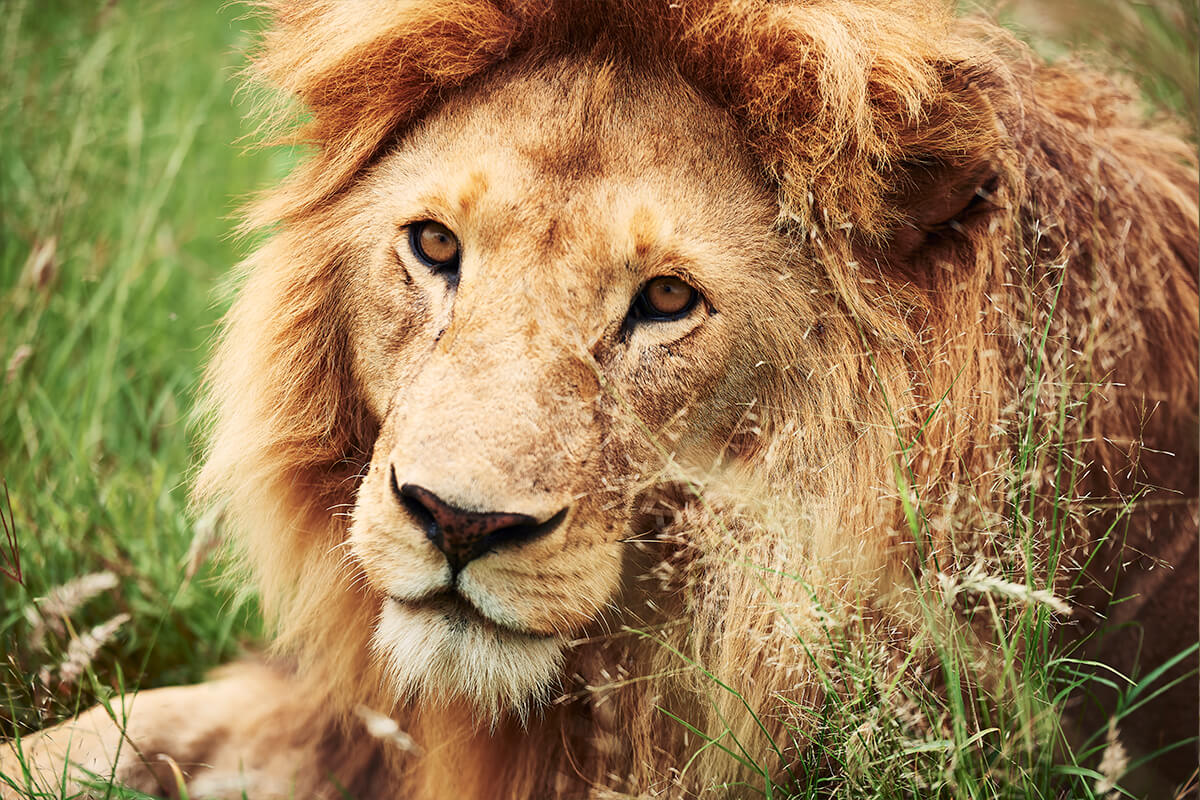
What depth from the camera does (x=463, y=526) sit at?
5.67ft

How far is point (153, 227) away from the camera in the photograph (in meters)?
4.61

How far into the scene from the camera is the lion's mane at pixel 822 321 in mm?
2020

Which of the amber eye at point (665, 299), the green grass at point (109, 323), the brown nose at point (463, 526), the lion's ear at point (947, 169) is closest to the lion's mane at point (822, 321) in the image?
the lion's ear at point (947, 169)

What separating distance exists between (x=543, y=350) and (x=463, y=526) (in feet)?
1.18

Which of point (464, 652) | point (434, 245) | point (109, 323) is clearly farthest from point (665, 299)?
point (109, 323)

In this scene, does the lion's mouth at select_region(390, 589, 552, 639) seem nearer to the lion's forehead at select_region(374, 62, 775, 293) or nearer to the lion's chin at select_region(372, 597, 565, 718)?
the lion's chin at select_region(372, 597, 565, 718)

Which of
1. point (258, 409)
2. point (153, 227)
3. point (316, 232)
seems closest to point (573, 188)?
point (316, 232)

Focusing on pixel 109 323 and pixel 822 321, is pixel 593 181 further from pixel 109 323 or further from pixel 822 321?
pixel 109 323

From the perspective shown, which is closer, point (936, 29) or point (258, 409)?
point (936, 29)

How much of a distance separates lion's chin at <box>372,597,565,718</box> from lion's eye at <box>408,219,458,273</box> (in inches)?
24.8

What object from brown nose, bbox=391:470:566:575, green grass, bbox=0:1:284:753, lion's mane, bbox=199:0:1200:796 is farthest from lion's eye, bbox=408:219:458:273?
green grass, bbox=0:1:284:753

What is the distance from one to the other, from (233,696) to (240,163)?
3.49 metres

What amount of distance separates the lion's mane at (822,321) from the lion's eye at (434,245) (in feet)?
0.72

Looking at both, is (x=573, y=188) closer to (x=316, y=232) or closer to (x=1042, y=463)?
(x=316, y=232)
